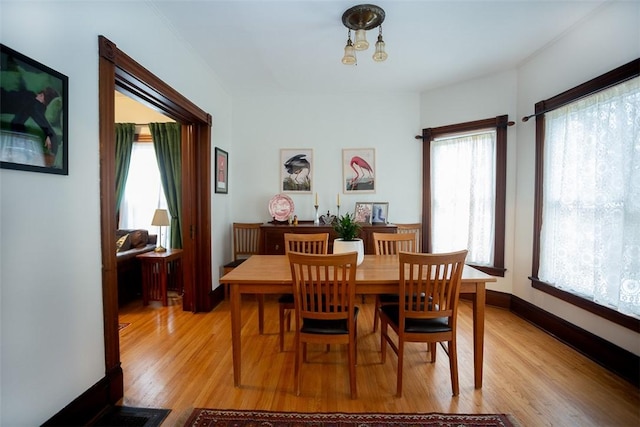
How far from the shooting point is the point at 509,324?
2717mm

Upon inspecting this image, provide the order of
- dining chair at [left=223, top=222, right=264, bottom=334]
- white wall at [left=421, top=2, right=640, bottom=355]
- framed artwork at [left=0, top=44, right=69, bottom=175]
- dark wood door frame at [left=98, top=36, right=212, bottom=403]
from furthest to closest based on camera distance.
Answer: dining chair at [left=223, top=222, right=264, bottom=334], white wall at [left=421, top=2, right=640, bottom=355], dark wood door frame at [left=98, top=36, right=212, bottom=403], framed artwork at [left=0, top=44, right=69, bottom=175]

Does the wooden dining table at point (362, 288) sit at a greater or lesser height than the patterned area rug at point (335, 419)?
greater

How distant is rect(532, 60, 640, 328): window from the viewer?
1826mm

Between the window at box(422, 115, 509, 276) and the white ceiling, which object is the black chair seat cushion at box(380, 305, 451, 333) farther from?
the white ceiling

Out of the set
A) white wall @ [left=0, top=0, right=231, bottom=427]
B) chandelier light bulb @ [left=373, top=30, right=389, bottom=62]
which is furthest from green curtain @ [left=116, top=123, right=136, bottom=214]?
chandelier light bulb @ [left=373, top=30, right=389, bottom=62]

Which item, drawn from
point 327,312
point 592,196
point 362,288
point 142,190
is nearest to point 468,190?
point 592,196

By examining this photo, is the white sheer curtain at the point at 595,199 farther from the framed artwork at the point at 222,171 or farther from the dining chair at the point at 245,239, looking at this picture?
the framed artwork at the point at 222,171

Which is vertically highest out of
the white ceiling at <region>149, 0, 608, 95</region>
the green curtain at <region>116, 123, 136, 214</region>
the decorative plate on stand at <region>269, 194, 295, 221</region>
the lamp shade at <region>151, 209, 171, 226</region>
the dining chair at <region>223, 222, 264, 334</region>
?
the white ceiling at <region>149, 0, 608, 95</region>

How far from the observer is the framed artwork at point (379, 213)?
3.63 metres

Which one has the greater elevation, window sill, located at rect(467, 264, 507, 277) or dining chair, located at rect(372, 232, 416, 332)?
dining chair, located at rect(372, 232, 416, 332)

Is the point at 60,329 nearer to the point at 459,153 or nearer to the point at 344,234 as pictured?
the point at 344,234

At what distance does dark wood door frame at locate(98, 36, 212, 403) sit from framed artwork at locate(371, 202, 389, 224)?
2124mm

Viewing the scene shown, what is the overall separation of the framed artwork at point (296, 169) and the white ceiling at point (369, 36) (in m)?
0.91

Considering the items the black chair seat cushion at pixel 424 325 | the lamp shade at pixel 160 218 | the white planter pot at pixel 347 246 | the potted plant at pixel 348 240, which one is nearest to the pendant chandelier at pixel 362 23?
the potted plant at pixel 348 240
